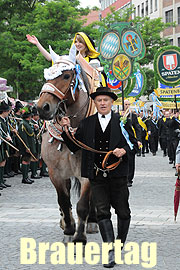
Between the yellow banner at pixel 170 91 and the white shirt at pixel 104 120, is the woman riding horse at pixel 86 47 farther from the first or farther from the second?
the yellow banner at pixel 170 91

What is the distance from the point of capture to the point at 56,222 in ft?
27.4

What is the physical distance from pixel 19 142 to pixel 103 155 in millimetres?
9178

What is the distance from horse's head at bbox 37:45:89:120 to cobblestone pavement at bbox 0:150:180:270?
1.72 metres

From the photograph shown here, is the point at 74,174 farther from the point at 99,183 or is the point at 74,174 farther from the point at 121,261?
the point at 121,261

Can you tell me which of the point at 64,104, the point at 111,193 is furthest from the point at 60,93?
the point at 111,193

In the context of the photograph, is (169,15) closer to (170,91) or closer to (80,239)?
(170,91)

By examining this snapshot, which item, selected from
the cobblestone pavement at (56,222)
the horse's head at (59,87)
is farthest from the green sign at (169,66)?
the horse's head at (59,87)

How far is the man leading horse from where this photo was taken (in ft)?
20.1

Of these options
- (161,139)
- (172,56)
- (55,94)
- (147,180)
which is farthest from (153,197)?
(161,139)

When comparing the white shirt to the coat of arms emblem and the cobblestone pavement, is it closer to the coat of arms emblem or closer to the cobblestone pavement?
the cobblestone pavement

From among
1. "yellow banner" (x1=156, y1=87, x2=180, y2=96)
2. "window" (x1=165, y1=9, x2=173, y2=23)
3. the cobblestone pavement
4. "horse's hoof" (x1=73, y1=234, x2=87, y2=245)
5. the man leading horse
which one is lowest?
the cobblestone pavement

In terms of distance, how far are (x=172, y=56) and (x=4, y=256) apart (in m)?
13.8

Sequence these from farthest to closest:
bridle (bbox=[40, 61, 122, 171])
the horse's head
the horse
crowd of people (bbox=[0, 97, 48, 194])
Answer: crowd of people (bbox=[0, 97, 48, 194]) < the horse < bridle (bbox=[40, 61, 122, 171]) < the horse's head

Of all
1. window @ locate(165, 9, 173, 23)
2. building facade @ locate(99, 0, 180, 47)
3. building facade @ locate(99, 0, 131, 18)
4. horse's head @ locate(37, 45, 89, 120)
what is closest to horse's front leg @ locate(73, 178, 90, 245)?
horse's head @ locate(37, 45, 89, 120)
